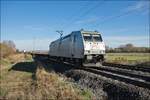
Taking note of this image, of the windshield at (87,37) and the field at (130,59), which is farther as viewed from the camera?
the field at (130,59)

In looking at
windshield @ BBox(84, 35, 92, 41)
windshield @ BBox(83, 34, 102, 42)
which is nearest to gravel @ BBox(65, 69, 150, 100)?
windshield @ BBox(84, 35, 92, 41)

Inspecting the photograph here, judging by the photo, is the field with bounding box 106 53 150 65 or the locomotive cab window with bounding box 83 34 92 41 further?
the field with bounding box 106 53 150 65

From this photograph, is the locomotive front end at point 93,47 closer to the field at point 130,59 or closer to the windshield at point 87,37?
the windshield at point 87,37

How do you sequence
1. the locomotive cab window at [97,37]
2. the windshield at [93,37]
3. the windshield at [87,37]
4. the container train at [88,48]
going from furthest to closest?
the locomotive cab window at [97,37] < the windshield at [93,37] < the windshield at [87,37] < the container train at [88,48]

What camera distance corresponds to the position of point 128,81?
40.8ft

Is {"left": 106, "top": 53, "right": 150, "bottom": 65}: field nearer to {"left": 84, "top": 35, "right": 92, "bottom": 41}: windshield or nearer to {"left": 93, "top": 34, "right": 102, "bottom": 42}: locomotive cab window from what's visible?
{"left": 93, "top": 34, "right": 102, "bottom": 42}: locomotive cab window

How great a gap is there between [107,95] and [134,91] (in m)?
1.11

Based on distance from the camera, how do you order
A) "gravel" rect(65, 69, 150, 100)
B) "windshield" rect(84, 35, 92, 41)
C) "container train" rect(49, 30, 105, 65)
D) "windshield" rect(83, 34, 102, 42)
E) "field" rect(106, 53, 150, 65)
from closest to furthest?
"gravel" rect(65, 69, 150, 100) < "container train" rect(49, 30, 105, 65) < "windshield" rect(84, 35, 92, 41) < "windshield" rect(83, 34, 102, 42) < "field" rect(106, 53, 150, 65)

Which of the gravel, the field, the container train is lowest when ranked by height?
the gravel

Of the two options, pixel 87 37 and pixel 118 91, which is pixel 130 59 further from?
pixel 118 91

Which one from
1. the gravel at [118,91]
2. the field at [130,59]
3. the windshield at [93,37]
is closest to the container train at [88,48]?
the windshield at [93,37]

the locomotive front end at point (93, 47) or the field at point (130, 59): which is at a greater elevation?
the locomotive front end at point (93, 47)

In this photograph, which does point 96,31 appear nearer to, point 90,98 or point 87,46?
point 87,46

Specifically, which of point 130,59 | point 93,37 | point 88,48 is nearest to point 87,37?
point 93,37
